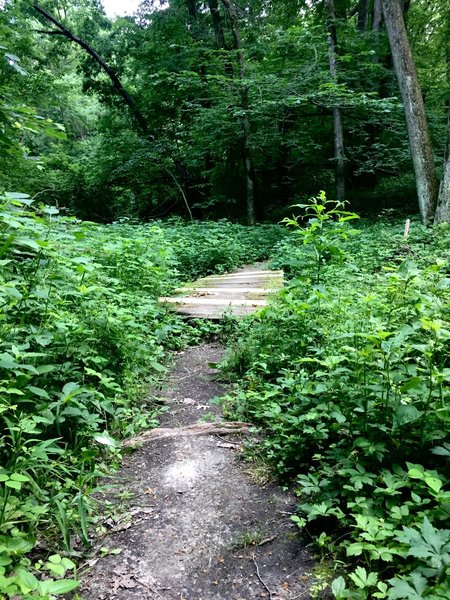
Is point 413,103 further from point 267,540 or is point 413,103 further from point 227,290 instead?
point 267,540

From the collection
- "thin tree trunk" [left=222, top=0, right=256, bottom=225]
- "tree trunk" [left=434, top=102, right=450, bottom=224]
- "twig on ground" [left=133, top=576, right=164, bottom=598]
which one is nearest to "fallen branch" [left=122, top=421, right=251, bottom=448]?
"twig on ground" [left=133, top=576, right=164, bottom=598]

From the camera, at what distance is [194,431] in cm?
280

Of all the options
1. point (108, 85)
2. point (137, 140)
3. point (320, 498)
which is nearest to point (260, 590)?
point (320, 498)

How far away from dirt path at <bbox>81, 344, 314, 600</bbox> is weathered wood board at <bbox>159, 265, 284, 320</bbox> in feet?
8.17

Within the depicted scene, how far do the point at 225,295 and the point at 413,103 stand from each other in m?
6.63

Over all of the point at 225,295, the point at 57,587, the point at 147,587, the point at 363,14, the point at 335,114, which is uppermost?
the point at 363,14

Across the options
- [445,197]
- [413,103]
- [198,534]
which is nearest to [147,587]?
[198,534]

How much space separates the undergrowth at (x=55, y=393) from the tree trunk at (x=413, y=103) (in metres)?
7.03

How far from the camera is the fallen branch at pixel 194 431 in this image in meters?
2.74

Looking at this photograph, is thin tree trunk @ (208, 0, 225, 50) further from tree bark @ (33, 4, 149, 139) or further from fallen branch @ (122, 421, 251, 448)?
fallen branch @ (122, 421, 251, 448)

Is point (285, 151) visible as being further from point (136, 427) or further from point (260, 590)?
point (260, 590)

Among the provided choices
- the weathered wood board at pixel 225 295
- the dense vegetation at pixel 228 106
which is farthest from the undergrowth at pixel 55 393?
the dense vegetation at pixel 228 106

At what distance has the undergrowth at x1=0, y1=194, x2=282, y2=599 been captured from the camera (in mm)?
1720

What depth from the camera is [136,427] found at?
2.85 metres
